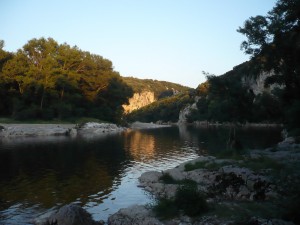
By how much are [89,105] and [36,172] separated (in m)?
82.2

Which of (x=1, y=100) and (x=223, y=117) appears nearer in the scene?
(x=223, y=117)

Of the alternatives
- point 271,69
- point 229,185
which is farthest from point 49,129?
point 229,185

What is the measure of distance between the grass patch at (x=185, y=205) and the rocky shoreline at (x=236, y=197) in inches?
8.1

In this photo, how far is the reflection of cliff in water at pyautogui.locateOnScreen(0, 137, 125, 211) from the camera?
23219mm

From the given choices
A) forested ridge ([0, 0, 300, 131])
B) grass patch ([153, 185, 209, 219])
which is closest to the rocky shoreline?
grass patch ([153, 185, 209, 219])

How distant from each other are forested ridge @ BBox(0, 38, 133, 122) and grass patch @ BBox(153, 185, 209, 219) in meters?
76.5

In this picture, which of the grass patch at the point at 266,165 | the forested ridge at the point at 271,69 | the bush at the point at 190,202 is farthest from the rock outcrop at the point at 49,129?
the bush at the point at 190,202

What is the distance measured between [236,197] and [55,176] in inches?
688

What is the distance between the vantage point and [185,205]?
1552 centimetres

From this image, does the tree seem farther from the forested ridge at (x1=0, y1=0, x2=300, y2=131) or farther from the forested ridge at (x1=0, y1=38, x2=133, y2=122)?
the forested ridge at (x1=0, y1=38, x2=133, y2=122)

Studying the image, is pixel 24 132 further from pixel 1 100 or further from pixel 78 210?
pixel 78 210

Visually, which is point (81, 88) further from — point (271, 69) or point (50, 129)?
point (271, 69)

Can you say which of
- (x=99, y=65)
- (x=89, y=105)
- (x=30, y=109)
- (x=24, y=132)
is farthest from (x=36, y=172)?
(x=99, y=65)

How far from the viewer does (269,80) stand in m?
30.2
